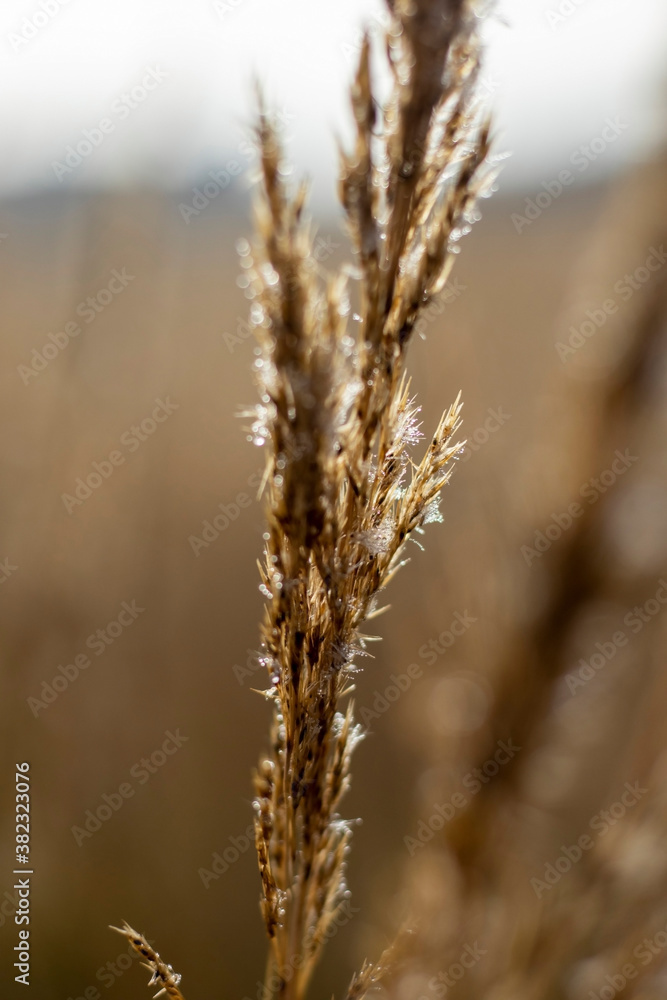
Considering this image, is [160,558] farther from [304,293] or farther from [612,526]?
[304,293]
